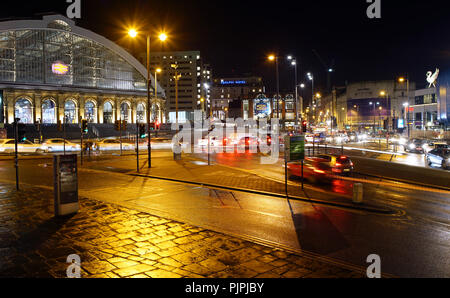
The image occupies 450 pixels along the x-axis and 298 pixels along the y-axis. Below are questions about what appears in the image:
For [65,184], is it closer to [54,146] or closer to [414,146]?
[54,146]

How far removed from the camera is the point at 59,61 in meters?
76.4

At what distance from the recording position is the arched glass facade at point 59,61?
70.9 metres

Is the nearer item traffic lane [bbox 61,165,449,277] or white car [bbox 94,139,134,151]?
traffic lane [bbox 61,165,449,277]

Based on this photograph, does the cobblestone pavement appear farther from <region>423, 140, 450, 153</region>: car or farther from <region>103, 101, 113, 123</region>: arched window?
<region>103, 101, 113, 123</region>: arched window

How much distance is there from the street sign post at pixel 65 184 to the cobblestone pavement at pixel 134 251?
374mm

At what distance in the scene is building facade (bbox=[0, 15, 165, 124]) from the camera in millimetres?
70750

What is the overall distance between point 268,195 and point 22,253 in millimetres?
9107

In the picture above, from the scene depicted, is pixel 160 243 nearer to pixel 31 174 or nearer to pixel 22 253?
pixel 22 253

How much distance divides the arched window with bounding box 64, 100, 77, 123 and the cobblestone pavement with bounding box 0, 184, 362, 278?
75.1m

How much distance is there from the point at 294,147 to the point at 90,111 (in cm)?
7805

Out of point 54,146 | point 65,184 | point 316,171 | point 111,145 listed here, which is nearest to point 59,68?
point 111,145

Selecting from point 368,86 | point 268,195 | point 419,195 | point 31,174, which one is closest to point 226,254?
point 268,195

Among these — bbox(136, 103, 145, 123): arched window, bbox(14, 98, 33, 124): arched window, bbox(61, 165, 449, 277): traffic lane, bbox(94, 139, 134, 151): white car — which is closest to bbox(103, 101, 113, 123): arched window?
bbox(136, 103, 145, 123): arched window

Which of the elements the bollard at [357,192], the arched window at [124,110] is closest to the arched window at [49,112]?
the arched window at [124,110]
